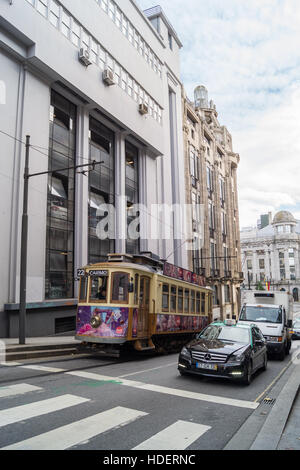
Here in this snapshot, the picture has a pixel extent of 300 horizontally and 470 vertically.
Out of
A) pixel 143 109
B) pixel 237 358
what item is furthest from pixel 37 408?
pixel 143 109

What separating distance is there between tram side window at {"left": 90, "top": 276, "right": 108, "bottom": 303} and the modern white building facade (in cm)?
419

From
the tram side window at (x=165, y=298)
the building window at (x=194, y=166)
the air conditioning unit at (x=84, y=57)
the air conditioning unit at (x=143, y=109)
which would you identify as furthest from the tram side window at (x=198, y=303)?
the building window at (x=194, y=166)

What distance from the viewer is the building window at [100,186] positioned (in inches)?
883

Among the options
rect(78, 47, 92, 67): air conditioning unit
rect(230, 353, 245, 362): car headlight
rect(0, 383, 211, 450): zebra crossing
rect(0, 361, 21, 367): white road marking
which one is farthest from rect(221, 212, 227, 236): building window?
rect(0, 383, 211, 450): zebra crossing

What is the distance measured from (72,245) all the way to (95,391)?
1421 cm

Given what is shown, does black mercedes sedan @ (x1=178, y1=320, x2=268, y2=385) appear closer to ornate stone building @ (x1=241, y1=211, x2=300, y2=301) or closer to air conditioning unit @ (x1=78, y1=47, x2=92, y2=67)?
air conditioning unit @ (x1=78, y1=47, x2=92, y2=67)

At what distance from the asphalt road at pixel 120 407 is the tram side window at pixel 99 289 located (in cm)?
237

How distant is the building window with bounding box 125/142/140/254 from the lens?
26.6 metres

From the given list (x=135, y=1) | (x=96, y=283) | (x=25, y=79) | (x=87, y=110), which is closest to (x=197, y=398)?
(x=96, y=283)

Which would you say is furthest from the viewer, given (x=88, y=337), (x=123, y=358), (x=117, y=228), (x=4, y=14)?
(x=117, y=228)

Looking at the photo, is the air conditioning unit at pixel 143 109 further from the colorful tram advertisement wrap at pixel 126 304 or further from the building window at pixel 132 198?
the colorful tram advertisement wrap at pixel 126 304

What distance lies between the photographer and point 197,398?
273 inches

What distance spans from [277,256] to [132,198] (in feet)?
224

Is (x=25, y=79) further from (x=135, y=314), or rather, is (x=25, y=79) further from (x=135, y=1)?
(x=135, y=1)
